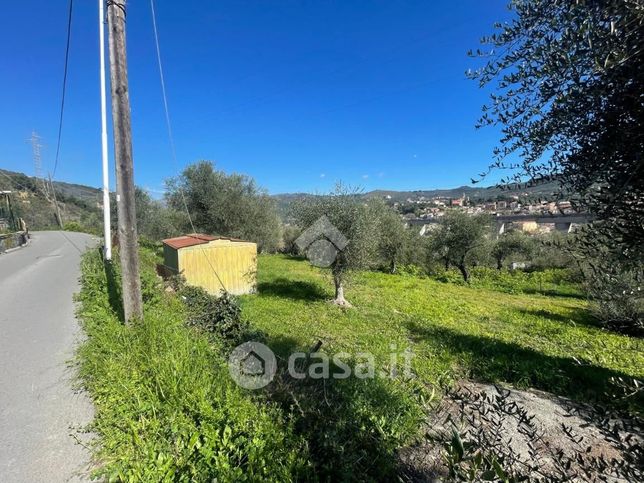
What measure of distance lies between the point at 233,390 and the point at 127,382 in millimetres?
1233

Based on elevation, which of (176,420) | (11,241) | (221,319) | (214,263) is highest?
(11,241)

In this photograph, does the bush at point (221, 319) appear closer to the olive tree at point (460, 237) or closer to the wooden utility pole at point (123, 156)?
the wooden utility pole at point (123, 156)

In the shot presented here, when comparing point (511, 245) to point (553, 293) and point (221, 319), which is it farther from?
point (221, 319)

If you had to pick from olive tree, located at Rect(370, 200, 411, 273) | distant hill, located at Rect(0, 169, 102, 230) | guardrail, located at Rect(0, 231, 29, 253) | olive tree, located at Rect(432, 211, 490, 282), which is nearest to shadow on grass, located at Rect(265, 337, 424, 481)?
olive tree, located at Rect(370, 200, 411, 273)

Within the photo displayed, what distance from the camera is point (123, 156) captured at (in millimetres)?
5059

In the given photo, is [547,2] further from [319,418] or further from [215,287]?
[215,287]

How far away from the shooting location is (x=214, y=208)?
22703 mm

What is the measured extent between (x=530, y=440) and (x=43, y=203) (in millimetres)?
76107

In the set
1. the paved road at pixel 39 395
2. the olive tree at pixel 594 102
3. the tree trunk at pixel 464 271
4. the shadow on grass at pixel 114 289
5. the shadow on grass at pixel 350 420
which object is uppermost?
the olive tree at pixel 594 102

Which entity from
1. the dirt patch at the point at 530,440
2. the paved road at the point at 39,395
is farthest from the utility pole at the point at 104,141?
the dirt patch at the point at 530,440

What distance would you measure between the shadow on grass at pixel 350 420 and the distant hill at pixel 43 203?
47902mm

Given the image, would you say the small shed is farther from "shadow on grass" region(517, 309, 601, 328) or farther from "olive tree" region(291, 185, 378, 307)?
"shadow on grass" region(517, 309, 601, 328)

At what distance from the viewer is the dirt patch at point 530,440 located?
1.26 m

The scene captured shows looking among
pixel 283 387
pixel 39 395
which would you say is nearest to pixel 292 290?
pixel 283 387
